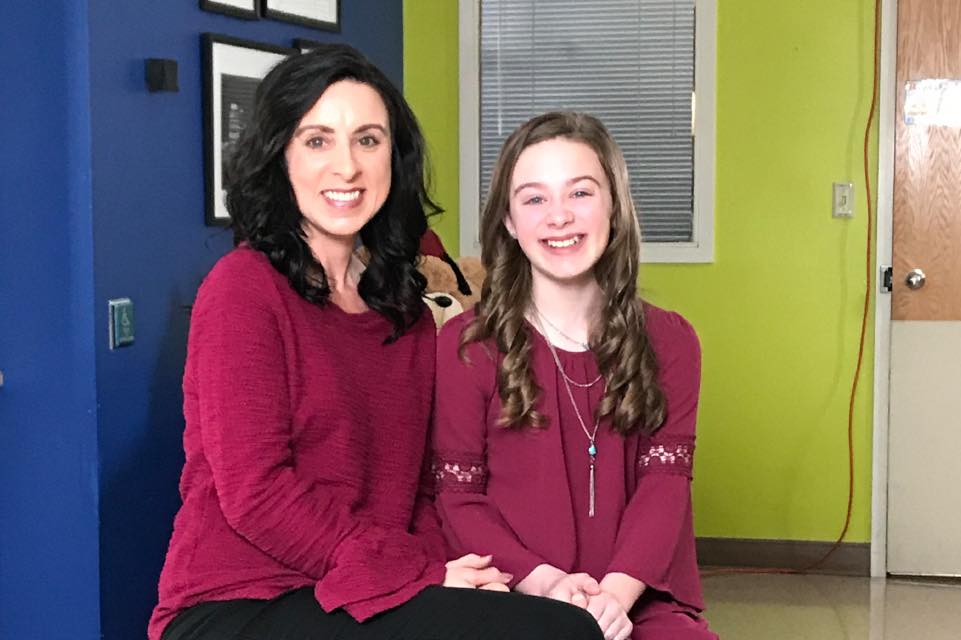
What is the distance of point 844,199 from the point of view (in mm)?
4102

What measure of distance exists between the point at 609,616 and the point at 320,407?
1.62ft

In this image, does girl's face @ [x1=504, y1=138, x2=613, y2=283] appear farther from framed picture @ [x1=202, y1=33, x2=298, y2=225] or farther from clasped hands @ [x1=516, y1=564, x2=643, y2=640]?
framed picture @ [x1=202, y1=33, x2=298, y2=225]

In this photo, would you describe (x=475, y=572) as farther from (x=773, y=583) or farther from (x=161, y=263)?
(x=773, y=583)

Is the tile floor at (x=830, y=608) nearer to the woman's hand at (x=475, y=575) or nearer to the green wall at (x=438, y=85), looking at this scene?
the green wall at (x=438, y=85)

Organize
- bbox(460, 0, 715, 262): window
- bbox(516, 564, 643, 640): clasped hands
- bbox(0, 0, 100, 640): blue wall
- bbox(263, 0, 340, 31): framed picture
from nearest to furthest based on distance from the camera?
1. bbox(516, 564, 643, 640): clasped hands
2. bbox(0, 0, 100, 640): blue wall
3. bbox(263, 0, 340, 31): framed picture
4. bbox(460, 0, 715, 262): window

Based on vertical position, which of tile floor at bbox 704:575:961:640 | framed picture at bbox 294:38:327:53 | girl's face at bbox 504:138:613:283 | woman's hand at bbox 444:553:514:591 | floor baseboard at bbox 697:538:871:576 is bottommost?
tile floor at bbox 704:575:961:640

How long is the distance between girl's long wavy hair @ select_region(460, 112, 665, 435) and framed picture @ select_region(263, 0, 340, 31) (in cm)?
136

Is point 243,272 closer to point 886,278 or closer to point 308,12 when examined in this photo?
point 308,12

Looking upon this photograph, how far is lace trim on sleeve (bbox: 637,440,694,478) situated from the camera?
1892 millimetres

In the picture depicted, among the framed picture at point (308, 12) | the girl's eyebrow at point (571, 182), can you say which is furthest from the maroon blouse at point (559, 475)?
Result: the framed picture at point (308, 12)

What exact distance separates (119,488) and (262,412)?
0.89 m

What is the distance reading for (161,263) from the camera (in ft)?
8.51

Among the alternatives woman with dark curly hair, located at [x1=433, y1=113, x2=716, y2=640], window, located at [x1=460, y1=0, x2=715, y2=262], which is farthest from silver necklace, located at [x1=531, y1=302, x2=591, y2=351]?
window, located at [x1=460, y1=0, x2=715, y2=262]

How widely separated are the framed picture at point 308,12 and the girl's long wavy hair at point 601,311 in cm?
136
